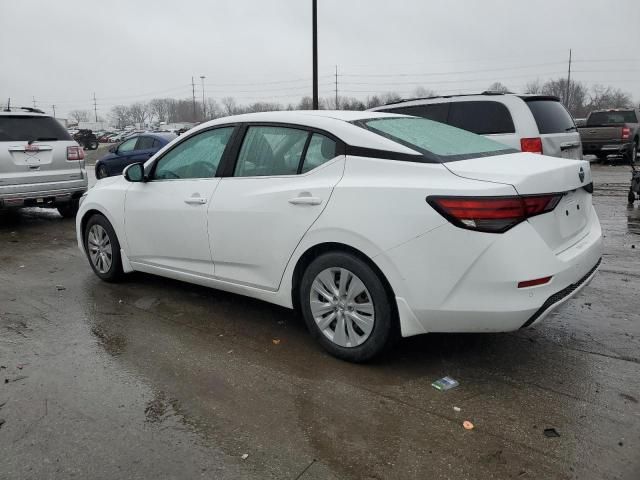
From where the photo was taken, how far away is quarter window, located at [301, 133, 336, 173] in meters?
3.64

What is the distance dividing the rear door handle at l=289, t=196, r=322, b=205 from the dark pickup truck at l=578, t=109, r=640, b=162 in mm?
15356

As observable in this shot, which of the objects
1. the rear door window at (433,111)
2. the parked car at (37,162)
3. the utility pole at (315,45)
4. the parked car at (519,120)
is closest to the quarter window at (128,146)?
the utility pole at (315,45)

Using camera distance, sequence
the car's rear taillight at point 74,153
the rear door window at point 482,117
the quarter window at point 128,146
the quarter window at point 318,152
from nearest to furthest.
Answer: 1. the quarter window at point 318,152
2. the rear door window at point 482,117
3. the car's rear taillight at point 74,153
4. the quarter window at point 128,146

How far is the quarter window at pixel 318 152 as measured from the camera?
3.64 metres

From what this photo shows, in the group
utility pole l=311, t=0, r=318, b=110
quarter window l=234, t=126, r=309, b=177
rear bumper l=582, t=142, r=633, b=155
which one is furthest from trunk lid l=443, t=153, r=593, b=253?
rear bumper l=582, t=142, r=633, b=155

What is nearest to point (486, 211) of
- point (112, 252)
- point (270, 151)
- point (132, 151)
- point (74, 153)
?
point (270, 151)

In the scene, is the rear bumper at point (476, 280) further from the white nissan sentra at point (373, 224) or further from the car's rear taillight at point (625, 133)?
the car's rear taillight at point (625, 133)

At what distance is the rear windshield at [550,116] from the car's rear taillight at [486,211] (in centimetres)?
441

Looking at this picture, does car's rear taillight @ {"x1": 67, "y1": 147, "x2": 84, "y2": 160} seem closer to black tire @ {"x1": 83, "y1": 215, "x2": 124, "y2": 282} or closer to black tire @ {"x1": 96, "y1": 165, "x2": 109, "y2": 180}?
black tire @ {"x1": 83, "y1": 215, "x2": 124, "y2": 282}

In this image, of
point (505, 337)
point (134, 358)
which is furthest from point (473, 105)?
point (134, 358)

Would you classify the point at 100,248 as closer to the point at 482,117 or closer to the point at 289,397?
the point at 289,397

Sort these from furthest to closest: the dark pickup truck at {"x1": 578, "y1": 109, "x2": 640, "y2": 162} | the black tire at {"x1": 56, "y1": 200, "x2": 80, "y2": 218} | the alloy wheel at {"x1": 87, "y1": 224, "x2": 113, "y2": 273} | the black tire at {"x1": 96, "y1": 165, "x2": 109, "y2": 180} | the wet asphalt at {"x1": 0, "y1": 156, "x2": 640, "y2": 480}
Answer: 1. the dark pickup truck at {"x1": 578, "y1": 109, "x2": 640, "y2": 162}
2. the black tire at {"x1": 96, "y1": 165, "x2": 109, "y2": 180}
3. the black tire at {"x1": 56, "y1": 200, "x2": 80, "y2": 218}
4. the alloy wheel at {"x1": 87, "y1": 224, "x2": 113, "y2": 273}
5. the wet asphalt at {"x1": 0, "y1": 156, "x2": 640, "y2": 480}

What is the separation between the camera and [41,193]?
8.58 m

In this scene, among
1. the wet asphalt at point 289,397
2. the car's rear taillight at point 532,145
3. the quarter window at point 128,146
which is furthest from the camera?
the quarter window at point 128,146
